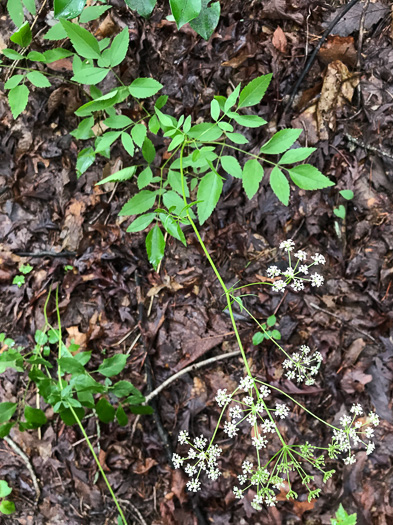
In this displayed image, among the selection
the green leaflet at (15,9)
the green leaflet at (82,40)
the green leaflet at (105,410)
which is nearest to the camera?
the green leaflet at (82,40)

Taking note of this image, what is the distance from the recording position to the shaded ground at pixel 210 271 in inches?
89.0

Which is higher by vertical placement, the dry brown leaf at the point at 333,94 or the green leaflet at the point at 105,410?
the dry brown leaf at the point at 333,94

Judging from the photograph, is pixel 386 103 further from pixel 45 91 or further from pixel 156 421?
pixel 156 421

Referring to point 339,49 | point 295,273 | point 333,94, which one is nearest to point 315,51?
point 339,49

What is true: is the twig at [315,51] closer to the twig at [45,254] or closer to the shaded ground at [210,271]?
the shaded ground at [210,271]

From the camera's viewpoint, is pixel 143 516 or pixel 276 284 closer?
pixel 276 284

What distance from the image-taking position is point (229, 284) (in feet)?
7.84

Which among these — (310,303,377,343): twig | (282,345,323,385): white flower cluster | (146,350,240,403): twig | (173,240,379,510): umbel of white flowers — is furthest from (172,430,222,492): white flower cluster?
(310,303,377,343): twig

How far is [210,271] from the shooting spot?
2.41 m

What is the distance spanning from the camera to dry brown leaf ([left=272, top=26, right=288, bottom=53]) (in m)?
2.29

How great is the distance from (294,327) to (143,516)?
1.45 meters

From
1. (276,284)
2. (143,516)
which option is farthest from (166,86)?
(143,516)

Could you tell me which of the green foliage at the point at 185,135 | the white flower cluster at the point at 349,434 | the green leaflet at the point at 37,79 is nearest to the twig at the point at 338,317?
the white flower cluster at the point at 349,434

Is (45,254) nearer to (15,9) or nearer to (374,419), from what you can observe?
(15,9)
